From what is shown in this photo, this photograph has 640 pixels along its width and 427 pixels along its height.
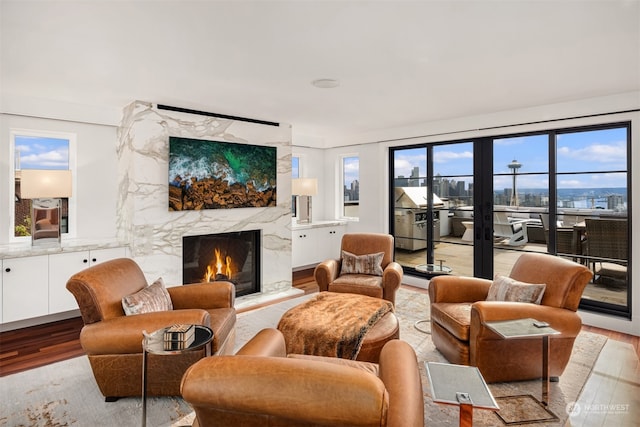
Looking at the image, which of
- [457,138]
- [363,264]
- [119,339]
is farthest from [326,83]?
[119,339]

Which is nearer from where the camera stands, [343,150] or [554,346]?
[554,346]

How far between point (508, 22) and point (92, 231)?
16.0 feet

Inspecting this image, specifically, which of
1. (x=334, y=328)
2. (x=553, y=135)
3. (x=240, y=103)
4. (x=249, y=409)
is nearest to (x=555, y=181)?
(x=553, y=135)

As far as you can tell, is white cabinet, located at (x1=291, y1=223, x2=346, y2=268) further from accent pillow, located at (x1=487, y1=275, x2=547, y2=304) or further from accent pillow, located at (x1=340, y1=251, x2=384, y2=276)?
accent pillow, located at (x1=487, y1=275, x2=547, y2=304)

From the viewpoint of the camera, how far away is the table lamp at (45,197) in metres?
3.74

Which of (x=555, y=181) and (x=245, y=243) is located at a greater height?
(x=555, y=181)

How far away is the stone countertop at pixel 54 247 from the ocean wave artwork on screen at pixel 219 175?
846 mm

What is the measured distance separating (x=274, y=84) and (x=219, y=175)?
161 cm

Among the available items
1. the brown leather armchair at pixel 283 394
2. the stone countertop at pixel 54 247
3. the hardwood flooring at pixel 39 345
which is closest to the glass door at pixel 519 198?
the brown leather armchair at pixel 283 394

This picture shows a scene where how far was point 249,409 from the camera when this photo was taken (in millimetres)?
1124

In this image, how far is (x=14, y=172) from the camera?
4.02m

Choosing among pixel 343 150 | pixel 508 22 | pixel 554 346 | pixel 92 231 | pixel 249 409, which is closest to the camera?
pixel 249 409

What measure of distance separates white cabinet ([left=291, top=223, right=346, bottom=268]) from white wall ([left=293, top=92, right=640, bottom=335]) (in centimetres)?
36

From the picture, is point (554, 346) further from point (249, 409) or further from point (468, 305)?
point (249, 409)
